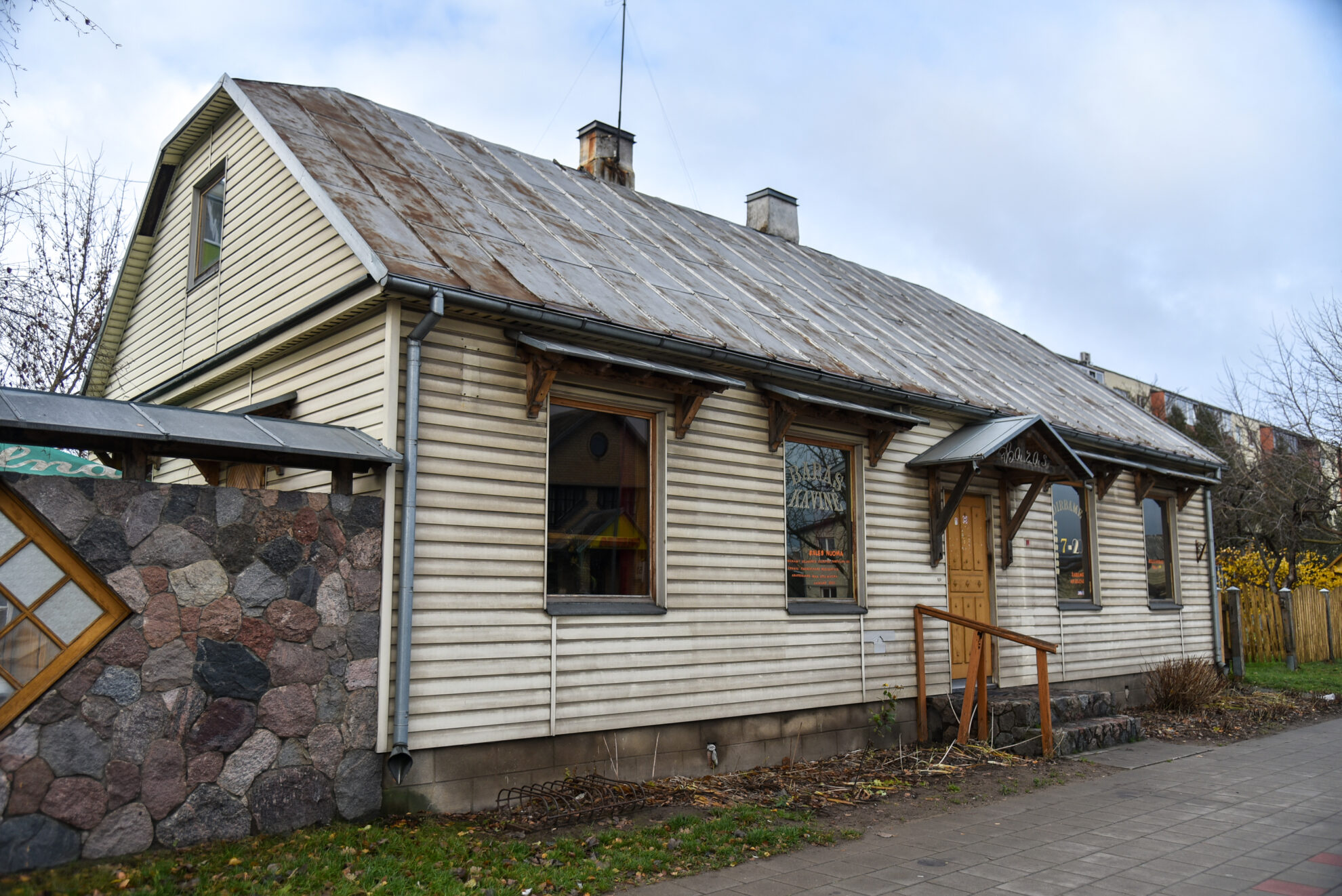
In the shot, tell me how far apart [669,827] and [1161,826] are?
3584 mm

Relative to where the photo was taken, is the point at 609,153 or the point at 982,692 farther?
the point at 609,153

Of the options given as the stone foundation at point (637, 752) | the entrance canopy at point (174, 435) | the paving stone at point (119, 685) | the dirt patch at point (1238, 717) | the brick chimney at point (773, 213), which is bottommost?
the dirt patch at point (1238, 717)

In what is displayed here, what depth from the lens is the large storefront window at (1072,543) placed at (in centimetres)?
1323

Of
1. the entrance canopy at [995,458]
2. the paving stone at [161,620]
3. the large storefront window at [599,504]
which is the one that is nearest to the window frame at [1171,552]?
the entrance canopy at [995,458]

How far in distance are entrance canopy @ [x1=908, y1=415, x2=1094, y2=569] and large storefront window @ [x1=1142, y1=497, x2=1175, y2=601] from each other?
4396 mm

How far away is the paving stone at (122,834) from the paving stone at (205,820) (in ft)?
0.27

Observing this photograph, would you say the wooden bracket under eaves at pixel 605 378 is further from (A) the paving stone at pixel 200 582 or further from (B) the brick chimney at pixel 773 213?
(B) the brick chimney at pixel 773 213

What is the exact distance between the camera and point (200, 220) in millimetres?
11180

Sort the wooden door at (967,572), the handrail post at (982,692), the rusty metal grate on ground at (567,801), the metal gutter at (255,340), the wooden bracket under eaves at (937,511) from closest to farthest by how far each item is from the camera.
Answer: the rusty metal grate on ground at (567,801), the metal gutter at (255,340), the handrail post at (982,692), the wooden bracket under eaves at (937,511), the wooden door at (967,572)

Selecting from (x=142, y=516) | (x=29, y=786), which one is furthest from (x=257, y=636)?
(x=29, y=786)

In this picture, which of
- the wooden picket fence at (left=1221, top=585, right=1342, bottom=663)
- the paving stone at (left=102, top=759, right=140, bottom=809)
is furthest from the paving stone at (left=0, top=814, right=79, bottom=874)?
→ the wooden picket fence at (left=1221, top=585, right=1342, bottom=663)

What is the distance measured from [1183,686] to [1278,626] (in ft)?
30.1

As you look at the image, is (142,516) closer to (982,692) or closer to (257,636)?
(257,636)

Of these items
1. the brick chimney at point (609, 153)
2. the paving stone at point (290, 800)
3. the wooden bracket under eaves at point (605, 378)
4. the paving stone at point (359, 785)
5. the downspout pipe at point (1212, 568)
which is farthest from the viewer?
the downspout pipe at point (1212, 568)
